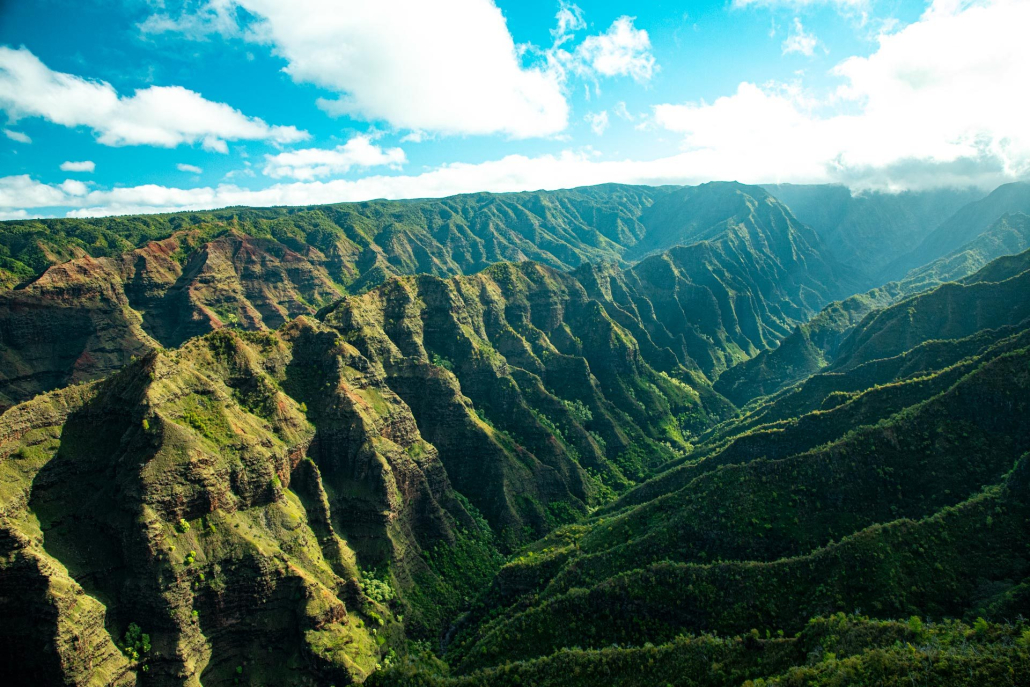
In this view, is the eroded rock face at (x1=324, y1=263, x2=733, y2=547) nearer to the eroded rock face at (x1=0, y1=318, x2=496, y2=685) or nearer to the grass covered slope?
the eroded rock face at (x1=0, y1=318, x2=496, y2=685)

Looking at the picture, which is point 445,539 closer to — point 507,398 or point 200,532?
point 507,398

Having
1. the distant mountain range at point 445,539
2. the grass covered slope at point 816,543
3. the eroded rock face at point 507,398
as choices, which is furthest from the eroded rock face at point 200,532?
the eroded rock face at point 507,398

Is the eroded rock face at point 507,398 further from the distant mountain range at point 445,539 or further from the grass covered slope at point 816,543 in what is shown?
the grass covered slope at point 816,543

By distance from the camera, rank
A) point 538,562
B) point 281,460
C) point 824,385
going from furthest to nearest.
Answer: point 824,385 → point 538,562 → point 281,460

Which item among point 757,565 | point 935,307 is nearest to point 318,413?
point 757,565

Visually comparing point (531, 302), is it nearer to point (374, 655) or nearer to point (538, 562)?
point (538, 562)

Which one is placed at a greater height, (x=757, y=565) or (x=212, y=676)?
(x=757, y=565)

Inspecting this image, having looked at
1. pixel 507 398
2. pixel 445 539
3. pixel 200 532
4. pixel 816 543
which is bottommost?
pixel 445 539

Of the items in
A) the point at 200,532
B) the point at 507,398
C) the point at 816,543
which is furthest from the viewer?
the point at 507,398

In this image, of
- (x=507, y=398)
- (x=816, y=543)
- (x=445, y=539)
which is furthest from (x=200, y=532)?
(x=507, y=398)
